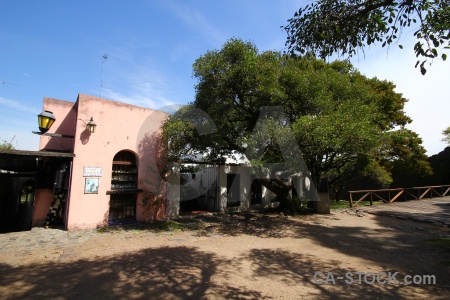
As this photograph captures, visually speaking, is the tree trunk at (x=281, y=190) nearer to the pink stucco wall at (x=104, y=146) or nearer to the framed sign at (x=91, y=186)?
the pink stucco wall at (x=104, y=146)

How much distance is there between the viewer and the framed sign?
8.25 metres

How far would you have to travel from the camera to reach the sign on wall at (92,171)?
8.26 metres

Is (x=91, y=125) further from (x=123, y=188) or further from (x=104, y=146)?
(x=123, y=188)

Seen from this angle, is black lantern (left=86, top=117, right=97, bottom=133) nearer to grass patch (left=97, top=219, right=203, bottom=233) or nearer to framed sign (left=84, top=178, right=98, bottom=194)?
framed sign (left=84, top=178, right=98, bottom=194)

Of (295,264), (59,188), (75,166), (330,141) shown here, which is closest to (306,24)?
(330,141)

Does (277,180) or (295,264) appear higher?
(277,180)

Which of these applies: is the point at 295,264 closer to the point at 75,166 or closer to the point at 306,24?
the point at 306,24

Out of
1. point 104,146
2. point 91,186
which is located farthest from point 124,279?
point 104,146

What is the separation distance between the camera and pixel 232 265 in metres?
5.31

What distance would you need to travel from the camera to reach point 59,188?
891 cm

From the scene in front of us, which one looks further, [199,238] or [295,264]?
[199,238]

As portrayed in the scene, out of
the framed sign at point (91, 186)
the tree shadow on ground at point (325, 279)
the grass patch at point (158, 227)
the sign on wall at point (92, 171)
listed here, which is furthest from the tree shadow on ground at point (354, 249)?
the sign on wall at point (92, 171)

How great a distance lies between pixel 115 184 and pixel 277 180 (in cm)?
744

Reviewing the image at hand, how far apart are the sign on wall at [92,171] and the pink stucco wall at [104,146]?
107mm
